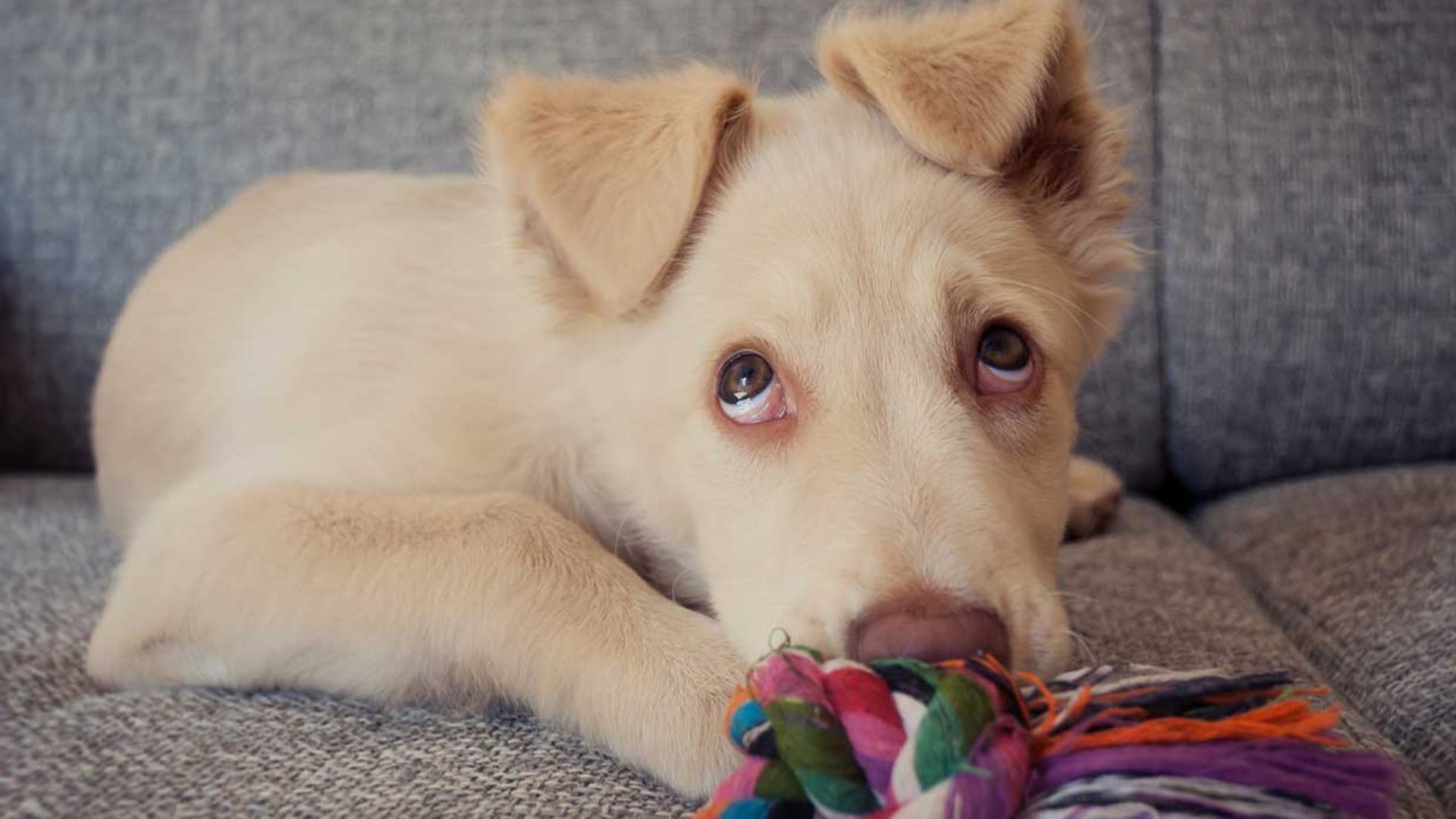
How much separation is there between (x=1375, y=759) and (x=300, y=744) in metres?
1.16

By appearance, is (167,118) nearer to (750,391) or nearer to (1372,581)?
(750,391)

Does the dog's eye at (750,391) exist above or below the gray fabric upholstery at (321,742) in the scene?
above

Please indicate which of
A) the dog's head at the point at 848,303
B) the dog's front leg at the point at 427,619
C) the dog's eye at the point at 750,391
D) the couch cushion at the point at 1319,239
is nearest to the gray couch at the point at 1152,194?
the couch cushion at the point at 1319,239

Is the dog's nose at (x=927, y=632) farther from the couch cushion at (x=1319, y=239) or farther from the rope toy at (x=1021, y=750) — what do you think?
the couch cushion at (x=1319, y=239)

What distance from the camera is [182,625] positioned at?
5.57ft

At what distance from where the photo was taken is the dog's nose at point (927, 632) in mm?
1203

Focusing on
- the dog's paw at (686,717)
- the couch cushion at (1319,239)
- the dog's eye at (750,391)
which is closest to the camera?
the dog's paw at (686,717)

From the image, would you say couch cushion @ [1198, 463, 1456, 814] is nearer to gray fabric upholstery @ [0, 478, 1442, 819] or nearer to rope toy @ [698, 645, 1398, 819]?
gray fabric upholstery @ [0, 478, 1442, 819]

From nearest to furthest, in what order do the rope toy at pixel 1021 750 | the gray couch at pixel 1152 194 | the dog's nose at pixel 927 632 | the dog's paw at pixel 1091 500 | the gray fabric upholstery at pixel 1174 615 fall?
the rope toy at pixel 1021 750 < the dog's nose at pixel 927 632 < the gray fabric upholstery at pixel 1174 615 < the dog's paw at pixel 1091 500 < the gray couch at pixel 1152 194

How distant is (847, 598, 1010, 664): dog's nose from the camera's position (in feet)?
3.95

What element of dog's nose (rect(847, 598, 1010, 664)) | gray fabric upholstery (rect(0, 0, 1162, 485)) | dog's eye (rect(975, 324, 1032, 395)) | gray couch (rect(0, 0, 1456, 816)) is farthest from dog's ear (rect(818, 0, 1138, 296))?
gray fabric upholstery (rect(0, 0, 1162, 485))

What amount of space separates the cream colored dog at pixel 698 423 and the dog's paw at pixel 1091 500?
29.5 inches

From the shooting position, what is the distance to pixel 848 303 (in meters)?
1.53

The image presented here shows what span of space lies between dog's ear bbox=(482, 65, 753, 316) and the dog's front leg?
375 mm
